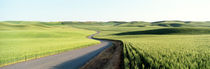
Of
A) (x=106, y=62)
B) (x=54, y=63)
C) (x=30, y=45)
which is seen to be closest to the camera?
(x=106, y=62)

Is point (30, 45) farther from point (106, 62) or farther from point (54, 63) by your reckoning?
point (106, 62)

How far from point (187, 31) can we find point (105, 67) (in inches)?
3529

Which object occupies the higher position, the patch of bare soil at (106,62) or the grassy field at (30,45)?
the patch of bare soil at (106,62)

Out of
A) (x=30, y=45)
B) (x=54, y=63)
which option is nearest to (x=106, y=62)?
(x=54, y=63)

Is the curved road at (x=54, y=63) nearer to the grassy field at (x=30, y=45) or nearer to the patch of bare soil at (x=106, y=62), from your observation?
the patch of bare soil at (x=106, y=62)

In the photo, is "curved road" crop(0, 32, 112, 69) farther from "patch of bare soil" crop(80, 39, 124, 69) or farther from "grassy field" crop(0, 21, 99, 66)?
"grassy field" crop(0, 21, 99, 66)

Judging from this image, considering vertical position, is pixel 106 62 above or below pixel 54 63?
above

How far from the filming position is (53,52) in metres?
24.8

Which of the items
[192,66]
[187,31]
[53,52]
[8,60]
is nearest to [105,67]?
[192,66]

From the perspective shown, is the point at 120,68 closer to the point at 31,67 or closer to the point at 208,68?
the point at 208,68

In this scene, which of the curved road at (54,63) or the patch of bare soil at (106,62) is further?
the curved road at (54,63)

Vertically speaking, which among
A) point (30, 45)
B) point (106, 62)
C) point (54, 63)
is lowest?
point (30, 45)

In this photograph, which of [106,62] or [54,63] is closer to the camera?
[106,62]

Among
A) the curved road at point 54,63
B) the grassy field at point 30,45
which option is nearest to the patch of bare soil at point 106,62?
the curved road at point 54,63
